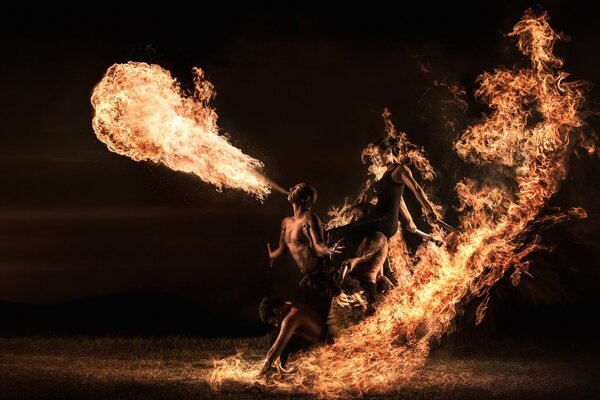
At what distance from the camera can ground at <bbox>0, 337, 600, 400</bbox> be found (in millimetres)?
10977

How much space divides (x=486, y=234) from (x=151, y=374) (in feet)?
16.4

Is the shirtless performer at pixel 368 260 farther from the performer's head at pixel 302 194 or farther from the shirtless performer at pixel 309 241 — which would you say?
the performer's head at pixel 302 194

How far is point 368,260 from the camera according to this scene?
1208 cm

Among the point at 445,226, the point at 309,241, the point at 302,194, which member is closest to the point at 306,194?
the point at 302,194

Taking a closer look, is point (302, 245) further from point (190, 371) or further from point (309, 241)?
point (190, 371)

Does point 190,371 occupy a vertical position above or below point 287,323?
below

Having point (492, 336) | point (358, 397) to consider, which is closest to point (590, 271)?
point (492, 336)

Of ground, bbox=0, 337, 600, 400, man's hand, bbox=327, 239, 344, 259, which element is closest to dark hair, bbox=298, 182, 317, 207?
man's hand, bbox=327, 239, 344, 259

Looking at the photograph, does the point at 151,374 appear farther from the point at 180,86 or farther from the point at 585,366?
the point at 585,366

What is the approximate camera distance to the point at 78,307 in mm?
20422

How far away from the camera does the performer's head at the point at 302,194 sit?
11.7 meters

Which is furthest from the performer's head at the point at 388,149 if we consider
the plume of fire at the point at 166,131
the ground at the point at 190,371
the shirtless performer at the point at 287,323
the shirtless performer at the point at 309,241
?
the ground at the point at 190,371

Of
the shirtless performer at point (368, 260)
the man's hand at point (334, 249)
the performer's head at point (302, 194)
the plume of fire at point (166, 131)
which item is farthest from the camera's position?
the plume of fire at point (166, 131)

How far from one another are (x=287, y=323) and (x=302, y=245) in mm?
1046
